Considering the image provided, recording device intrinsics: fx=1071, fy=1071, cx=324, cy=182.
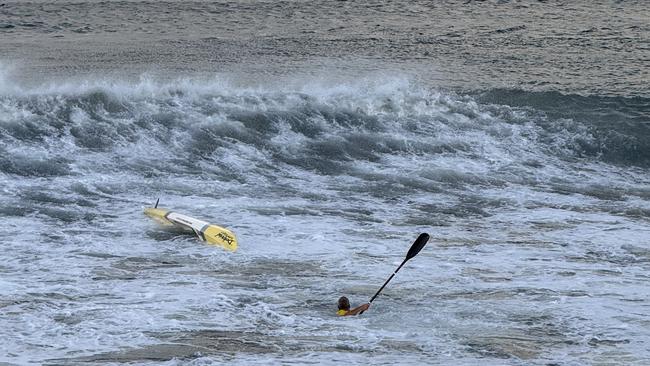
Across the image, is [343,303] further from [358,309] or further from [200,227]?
[200,227]

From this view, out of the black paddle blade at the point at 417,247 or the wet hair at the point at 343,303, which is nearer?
the wet hair at the point at 343,303

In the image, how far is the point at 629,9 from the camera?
106 feet

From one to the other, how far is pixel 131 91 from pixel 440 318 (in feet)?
41.7

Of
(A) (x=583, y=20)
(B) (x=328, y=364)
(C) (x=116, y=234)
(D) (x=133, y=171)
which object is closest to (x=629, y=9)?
(A) (x=583, y=20)

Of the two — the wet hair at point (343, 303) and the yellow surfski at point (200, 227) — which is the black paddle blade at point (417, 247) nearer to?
the wet hair at point (343, 303)

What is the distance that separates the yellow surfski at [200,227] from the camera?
1563 centimetres

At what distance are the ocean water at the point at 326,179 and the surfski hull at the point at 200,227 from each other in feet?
0.70

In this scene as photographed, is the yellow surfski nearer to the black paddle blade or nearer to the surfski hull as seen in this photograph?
the surfski hull

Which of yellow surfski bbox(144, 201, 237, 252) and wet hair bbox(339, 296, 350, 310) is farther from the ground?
wet hair bbox(339, 296, 350, 310)

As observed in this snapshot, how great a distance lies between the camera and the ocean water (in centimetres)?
1284

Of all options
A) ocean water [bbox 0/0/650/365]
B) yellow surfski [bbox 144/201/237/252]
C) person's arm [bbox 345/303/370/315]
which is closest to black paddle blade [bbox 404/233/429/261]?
ocean water [bbox 0/0/650/365]

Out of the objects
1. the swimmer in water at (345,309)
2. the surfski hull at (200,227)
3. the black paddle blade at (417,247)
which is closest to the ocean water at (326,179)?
the swimmer in water at (345,309)

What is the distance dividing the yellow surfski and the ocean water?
8.5 inches

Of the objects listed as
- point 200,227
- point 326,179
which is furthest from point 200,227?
point 326,179
